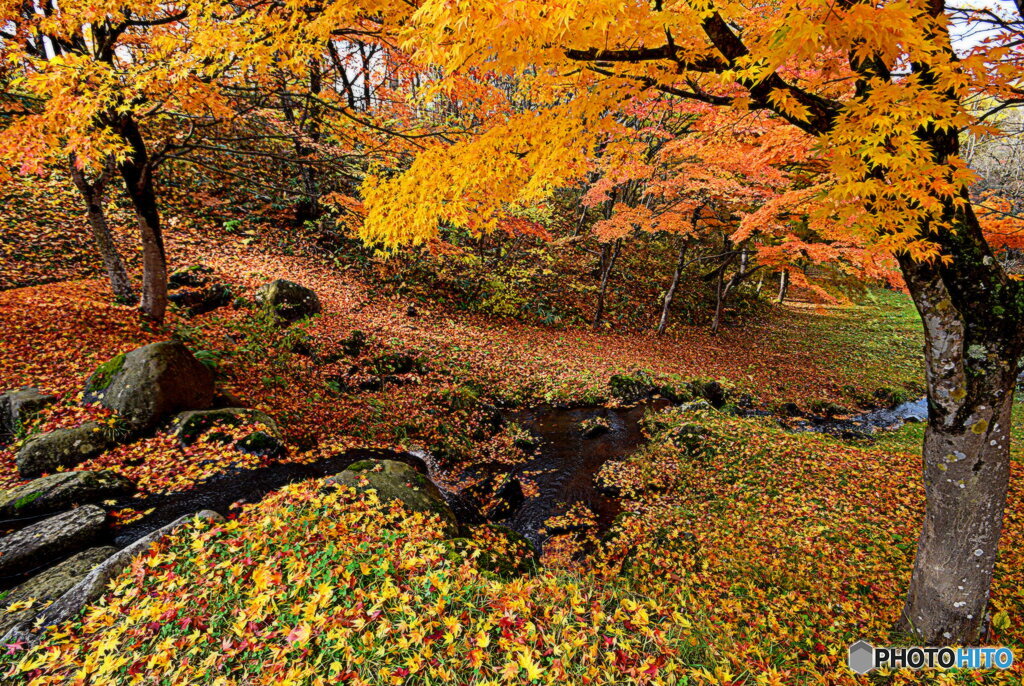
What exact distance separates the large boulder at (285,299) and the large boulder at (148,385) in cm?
458

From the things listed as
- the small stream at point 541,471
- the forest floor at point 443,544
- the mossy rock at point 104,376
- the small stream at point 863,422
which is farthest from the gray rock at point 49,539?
the small stream at point 863,422

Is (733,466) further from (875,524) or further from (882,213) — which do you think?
(882,213)

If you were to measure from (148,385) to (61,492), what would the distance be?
1996 mm

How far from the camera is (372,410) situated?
367 inches

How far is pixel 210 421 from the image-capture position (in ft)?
21.4

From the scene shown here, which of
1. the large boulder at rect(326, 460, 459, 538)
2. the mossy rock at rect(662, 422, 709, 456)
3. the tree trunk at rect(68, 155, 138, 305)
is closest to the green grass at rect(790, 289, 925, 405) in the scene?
the mossy rock at rect(662, 422, 709, 456)

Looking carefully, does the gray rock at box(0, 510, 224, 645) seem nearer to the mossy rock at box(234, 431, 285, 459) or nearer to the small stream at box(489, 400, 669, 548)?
the mossy rock at box(234, 431, 285, 459)

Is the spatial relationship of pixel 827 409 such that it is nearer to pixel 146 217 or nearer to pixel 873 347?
pixel 873 347

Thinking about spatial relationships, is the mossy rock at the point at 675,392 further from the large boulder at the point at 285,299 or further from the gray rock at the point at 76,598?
the gray rock at the point at 76,598

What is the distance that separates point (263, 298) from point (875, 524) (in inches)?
568

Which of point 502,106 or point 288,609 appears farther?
point 502,106

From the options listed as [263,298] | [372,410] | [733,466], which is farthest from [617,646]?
[263,298]

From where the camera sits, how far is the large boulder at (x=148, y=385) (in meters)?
6.20

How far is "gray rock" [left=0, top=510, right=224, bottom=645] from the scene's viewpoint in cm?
293
